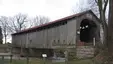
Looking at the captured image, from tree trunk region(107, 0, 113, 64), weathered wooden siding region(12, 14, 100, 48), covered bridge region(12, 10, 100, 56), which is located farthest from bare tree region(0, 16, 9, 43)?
tree trunk region(107, 0, 113, 64)

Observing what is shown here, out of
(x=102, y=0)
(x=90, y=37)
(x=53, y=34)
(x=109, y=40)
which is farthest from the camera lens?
(x=90, y=37)

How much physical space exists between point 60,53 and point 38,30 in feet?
41.4

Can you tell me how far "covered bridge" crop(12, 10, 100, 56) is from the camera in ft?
97.6

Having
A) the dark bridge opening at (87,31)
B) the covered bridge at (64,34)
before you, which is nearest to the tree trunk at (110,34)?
the covered bridge at (64,34)

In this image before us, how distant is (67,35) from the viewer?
100 feet

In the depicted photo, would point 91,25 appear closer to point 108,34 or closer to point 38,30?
point 38,30

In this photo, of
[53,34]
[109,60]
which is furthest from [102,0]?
[53,34]

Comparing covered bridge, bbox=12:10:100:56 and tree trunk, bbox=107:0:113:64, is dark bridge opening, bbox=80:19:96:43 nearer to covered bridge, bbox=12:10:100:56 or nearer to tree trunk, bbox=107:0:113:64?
covered bridge, bbox=12:10:100:56

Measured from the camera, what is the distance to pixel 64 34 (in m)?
31.1

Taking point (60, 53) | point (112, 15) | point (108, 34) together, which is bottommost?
point (60, 53)

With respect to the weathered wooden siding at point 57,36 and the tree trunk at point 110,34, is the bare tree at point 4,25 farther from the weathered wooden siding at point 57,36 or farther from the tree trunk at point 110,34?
the tree trunk at point 110,34

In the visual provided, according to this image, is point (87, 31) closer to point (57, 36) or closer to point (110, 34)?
point (57, 36)

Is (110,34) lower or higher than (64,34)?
lower

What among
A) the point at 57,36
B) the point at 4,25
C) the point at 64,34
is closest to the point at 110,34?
the point at 64,34
